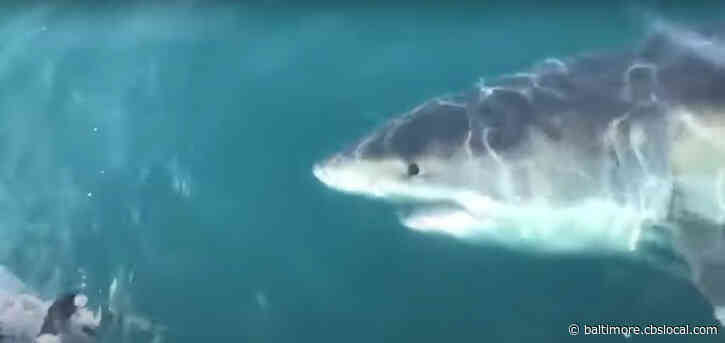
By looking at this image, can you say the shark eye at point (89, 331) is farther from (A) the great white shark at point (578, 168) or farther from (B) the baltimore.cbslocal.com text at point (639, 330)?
(B) the baltimore.cbslocal.com text at point (639, 330)

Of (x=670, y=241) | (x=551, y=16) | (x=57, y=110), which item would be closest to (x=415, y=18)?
(x=551, y=16)

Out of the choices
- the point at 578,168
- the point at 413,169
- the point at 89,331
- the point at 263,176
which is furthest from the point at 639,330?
the point at 89,331

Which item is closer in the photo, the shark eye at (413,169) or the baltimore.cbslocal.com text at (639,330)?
the shark eye at (413,169)

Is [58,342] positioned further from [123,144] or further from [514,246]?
[514,246]

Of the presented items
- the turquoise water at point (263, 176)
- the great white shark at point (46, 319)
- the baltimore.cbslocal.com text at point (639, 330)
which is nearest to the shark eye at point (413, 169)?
the turquoise water at point (263, 176)

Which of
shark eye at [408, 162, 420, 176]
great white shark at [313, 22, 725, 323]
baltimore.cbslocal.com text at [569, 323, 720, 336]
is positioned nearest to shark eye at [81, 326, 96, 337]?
great white shark at [313, 22, 725, 323]

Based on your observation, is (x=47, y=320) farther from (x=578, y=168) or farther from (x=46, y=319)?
(x=578, y=168)

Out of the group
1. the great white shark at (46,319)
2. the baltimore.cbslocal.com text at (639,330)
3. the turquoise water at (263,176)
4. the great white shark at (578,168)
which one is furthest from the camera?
the great white shark at (46,319)
